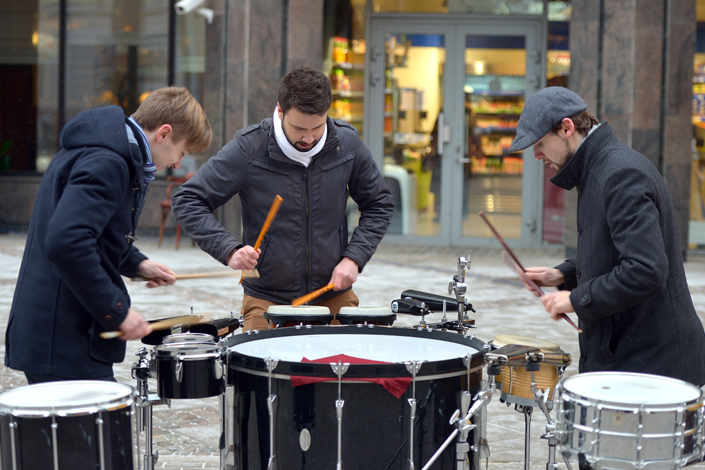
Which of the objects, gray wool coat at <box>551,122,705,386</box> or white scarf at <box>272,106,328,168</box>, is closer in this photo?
gray wool coat at <box>551,122,705,386</box>

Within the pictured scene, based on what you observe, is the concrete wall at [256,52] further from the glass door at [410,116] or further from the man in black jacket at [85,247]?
the man in black jacket at [85,247]

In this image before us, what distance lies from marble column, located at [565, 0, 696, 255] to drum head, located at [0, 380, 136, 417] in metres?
8.72

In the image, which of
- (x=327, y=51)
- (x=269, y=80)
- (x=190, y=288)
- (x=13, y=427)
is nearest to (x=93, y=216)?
(x=13, y=427)

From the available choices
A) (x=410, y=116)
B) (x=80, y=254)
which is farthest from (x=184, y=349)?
(x=410, y=116)

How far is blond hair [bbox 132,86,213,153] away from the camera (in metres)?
2.78

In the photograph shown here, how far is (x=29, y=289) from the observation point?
8.61 feet

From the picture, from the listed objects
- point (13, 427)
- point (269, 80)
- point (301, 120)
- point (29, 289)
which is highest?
point (269, 80)

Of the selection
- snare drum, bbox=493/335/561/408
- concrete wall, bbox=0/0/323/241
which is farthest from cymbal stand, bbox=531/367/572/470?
concrete wall, bbox=0/0/323/241

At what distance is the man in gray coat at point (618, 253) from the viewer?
2643 millimetres

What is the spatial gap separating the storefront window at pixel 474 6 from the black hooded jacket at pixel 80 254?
9948mm

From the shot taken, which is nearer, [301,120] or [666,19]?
[301,120]

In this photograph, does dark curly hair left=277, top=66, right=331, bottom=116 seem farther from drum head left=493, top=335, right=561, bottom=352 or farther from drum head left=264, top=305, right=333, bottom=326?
drum head left=493, top=335, right=561, bottom=352

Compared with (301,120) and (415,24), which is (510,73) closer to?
(415,24)

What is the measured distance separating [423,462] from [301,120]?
143cm
